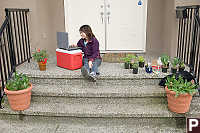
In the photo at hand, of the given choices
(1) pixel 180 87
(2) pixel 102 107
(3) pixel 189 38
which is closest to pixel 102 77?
(2) pixel 102 107

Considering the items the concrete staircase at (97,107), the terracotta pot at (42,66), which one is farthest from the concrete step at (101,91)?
the terracotta pot at (42,66)

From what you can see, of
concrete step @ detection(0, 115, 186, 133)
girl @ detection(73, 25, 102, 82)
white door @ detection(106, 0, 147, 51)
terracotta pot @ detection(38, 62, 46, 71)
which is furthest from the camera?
white door @ detection(106, 0, 147, 51)

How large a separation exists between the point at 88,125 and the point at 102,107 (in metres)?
0.29

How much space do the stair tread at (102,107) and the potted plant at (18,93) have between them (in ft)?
0.30

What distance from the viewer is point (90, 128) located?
256cm

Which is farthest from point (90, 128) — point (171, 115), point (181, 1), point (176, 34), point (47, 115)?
point (181, 1)

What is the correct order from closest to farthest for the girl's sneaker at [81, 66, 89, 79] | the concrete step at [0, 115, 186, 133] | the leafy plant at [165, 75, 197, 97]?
the leafy plant at [165, 75, 197, 97]
the concrete step at [0, 115, 186, 133]
the girl's sneaker at [81, 66, 89, 79]

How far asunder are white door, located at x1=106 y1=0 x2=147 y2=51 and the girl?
1238 millimetres

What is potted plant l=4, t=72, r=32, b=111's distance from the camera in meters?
2.53

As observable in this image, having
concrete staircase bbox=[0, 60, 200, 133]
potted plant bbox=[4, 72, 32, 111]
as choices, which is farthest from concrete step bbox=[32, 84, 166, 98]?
potted plant bbox=[4, 72, 32, 111]

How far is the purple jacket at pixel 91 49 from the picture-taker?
312 cm

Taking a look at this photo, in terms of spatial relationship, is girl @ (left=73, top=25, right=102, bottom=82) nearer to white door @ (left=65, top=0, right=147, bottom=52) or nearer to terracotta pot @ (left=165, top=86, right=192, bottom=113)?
terracotta pot @ (left=165, top=86, right=192, bottom=113)

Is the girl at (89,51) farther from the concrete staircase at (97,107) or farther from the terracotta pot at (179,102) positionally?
the terracotta pot at (179,102)

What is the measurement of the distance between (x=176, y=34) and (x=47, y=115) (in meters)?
2.54
